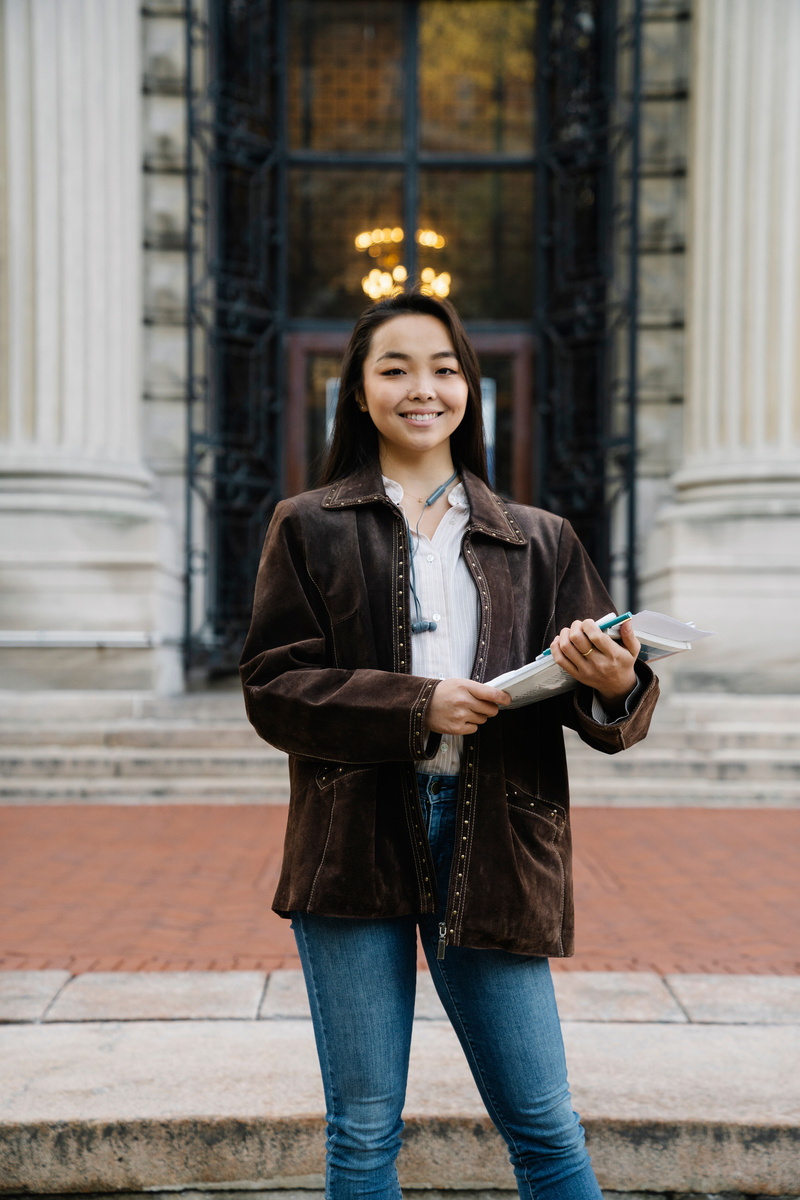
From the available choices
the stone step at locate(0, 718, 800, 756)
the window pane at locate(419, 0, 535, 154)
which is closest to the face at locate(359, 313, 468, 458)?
the stone step at locate(0, 718, 800, 756)

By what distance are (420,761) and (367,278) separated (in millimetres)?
9791

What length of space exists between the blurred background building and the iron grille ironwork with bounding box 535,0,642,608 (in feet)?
0.11

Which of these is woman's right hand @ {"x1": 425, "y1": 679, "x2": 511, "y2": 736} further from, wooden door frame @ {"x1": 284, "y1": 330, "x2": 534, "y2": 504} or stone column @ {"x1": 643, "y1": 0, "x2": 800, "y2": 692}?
wooden door frame @ {"x1": 284, "y1": 330, "x2": 534, "y2": 504}

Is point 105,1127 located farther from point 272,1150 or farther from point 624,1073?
point 624,1073

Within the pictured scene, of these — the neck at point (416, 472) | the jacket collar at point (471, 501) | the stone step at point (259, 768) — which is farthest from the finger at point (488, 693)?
the stone step at point (259, 768)

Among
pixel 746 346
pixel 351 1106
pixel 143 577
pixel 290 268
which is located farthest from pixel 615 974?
pixel 290 268

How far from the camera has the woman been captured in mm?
1813

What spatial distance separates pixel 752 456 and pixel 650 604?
141 cm

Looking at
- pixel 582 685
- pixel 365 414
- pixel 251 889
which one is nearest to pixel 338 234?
pixel 251 889

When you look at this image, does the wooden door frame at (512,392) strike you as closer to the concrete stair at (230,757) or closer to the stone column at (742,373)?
the stone column at (742,373)

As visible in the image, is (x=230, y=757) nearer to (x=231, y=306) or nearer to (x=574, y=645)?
(x=231, y=306)

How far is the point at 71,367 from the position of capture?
868 cm

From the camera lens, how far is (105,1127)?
2.73m

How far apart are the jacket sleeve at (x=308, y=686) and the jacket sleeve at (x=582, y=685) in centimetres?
27
